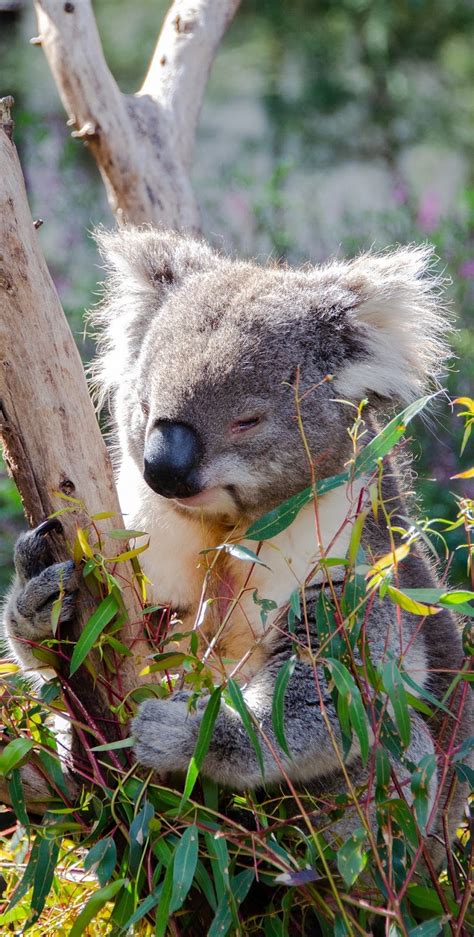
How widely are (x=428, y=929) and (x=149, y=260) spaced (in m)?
1.60

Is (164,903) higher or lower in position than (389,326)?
lower

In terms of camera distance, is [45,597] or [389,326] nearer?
[45,597]

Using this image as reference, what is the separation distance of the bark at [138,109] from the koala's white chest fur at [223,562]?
1281mm

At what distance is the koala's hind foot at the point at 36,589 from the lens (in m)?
2.09

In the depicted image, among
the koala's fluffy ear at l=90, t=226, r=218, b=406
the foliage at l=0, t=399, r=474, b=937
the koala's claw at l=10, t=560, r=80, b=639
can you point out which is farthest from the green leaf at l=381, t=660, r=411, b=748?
the koala's fluffy ear at l=90, t=226, r=218, b=406

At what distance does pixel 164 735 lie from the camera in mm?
2033

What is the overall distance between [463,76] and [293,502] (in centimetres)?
729

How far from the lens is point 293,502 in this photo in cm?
198

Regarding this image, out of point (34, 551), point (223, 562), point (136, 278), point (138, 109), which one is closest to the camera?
point (34, 551)

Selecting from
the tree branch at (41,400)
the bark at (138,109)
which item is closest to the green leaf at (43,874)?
the tree branch at (41,400)

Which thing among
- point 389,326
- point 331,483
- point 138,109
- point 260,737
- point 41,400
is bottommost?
point 260,737

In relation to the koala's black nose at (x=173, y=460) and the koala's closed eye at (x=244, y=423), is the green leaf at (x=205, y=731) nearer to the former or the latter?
the koala's black nose at (x=173, y=460)

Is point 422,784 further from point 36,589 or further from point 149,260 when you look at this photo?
point 149,260

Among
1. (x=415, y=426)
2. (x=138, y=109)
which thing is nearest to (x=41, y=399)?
(x=138, y=109)
